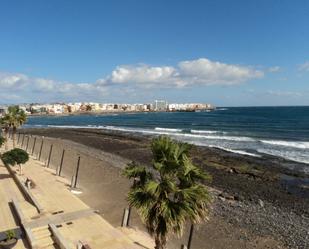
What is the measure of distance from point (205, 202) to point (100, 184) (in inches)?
627

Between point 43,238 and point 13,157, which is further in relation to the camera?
point 13,157

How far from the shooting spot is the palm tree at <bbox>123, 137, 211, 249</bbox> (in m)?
8.32

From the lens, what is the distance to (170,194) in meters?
8.63

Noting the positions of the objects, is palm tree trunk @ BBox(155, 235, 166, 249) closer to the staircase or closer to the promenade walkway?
the promenade walkway

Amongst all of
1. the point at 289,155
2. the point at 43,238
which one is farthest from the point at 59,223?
the point at 289,155

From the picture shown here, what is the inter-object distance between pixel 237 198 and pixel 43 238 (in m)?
13.0

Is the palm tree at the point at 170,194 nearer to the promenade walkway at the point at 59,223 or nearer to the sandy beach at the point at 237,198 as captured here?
the promenade walkway at the point at 59,223

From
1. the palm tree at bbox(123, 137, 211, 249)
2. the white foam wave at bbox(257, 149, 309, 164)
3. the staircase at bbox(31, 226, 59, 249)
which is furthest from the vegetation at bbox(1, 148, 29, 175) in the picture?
the white foam wave at bbox(257, 149, 309, 164)

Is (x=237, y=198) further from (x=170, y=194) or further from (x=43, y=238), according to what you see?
(x=170, y=194)

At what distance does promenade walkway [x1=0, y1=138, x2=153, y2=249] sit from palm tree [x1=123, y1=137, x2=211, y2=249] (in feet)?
15.3

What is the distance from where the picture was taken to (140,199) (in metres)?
8.70

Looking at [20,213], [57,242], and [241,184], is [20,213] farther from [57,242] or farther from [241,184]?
[241,184]

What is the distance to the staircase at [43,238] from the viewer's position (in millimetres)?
12602

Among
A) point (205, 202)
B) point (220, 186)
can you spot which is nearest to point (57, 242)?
point (205, 202)
